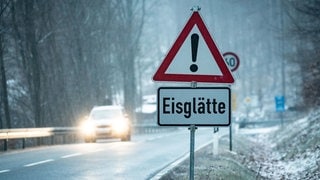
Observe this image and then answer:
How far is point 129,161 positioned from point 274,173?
13.5 feet

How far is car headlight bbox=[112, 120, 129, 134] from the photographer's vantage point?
29234 millimetres

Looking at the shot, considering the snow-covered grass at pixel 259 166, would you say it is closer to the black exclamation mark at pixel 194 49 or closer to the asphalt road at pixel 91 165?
the asphalt road at pixel 91 165

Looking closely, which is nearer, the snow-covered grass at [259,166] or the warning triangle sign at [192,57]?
the warning triangle sign at [192,57]

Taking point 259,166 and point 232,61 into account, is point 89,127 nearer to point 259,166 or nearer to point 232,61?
point 259,166

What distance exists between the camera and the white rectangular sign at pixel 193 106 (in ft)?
23.3

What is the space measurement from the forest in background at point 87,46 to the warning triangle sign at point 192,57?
938cm

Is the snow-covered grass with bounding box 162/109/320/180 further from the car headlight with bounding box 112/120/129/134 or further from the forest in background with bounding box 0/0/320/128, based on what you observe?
the car headlight with bounding box 112/120/129/134

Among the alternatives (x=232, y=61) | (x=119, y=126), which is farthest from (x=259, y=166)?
(x=119, y=126)

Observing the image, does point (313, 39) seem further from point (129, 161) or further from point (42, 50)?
point (42, 50)

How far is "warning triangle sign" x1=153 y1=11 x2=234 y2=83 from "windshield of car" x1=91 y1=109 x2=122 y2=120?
893 inches

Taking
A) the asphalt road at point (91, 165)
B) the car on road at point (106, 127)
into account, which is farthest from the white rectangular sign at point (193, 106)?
the car on road at point (106, 127)

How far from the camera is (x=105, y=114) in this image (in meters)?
30.0

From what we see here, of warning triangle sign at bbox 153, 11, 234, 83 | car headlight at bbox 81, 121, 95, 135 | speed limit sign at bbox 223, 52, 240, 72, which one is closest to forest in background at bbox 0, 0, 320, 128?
speed limit sign at bbox 223, 52, 240, 72

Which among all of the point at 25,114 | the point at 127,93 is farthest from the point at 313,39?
the point at 127,93
